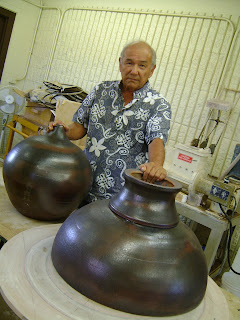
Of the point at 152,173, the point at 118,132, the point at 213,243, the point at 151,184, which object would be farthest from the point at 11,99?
the point at 151,184

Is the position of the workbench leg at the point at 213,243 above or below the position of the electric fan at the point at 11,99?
below

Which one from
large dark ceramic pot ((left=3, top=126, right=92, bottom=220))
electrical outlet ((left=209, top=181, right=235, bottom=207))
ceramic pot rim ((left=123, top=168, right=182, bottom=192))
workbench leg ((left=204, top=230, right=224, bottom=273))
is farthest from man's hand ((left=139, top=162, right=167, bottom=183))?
workbench leg ((left=204, top=230, right=224, bottom=273))

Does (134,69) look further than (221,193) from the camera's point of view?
No

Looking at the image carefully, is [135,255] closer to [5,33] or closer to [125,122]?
[125,122]

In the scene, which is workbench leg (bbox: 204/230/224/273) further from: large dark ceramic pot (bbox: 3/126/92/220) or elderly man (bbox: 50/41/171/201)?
large dark ceramic pot (bbox: 3/126/92/220)

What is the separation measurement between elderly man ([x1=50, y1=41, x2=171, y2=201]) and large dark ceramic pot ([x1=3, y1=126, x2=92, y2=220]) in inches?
7.0

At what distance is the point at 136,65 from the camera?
1716 millimetres

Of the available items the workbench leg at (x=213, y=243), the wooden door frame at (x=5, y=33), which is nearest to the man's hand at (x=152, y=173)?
the workbench leg at (x=213, y=243)

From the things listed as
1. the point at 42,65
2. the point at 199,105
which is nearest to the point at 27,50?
the point at 42,65

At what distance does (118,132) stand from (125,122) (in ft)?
0.24

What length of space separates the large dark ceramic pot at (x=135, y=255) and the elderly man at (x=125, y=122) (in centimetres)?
67

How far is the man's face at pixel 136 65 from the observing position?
171 cm

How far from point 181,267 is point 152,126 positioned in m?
0.88

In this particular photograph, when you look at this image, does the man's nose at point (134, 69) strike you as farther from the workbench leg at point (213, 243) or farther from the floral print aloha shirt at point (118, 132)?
the workbench leg at point (213, 243)
